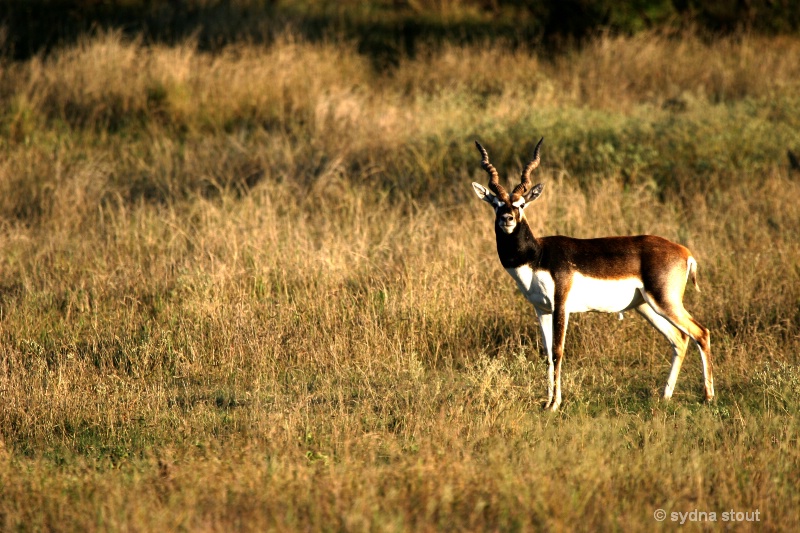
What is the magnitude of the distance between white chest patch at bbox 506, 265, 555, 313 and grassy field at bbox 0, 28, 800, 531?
591 millimetres

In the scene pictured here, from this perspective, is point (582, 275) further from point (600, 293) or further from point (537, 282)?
point (537, 282)

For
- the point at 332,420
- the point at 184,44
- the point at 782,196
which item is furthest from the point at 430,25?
the point at 332,420

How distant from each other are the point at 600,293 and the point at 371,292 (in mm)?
2398

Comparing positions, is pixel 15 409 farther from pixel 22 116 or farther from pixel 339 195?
pixel 22 116

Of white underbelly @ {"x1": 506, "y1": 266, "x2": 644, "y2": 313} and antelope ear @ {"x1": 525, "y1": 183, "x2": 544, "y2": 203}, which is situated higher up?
antelope ear @ {"x1": 525, "y1": 183, "x2": 544, "y2": 203}

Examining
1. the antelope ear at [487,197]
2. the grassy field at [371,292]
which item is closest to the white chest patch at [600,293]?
the grassy field at [371,292]

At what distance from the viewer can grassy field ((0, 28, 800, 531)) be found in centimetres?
492

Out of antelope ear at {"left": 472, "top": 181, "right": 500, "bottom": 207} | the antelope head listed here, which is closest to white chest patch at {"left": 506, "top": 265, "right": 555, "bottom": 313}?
the antelope head

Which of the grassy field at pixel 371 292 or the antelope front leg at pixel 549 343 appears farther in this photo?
the antelope front leg at pixel 549 343

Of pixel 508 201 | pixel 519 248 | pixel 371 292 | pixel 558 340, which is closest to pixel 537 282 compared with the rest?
pixel 519 248

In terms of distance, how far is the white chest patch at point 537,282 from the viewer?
6.34m

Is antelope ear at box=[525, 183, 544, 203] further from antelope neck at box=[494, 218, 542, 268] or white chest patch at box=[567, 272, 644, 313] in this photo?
white chest patch at box=[567, 272, 644, 313]

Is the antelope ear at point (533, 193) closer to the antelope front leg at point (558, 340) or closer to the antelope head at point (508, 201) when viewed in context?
the antelope head at point (508, 201)

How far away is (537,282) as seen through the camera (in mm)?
6348
